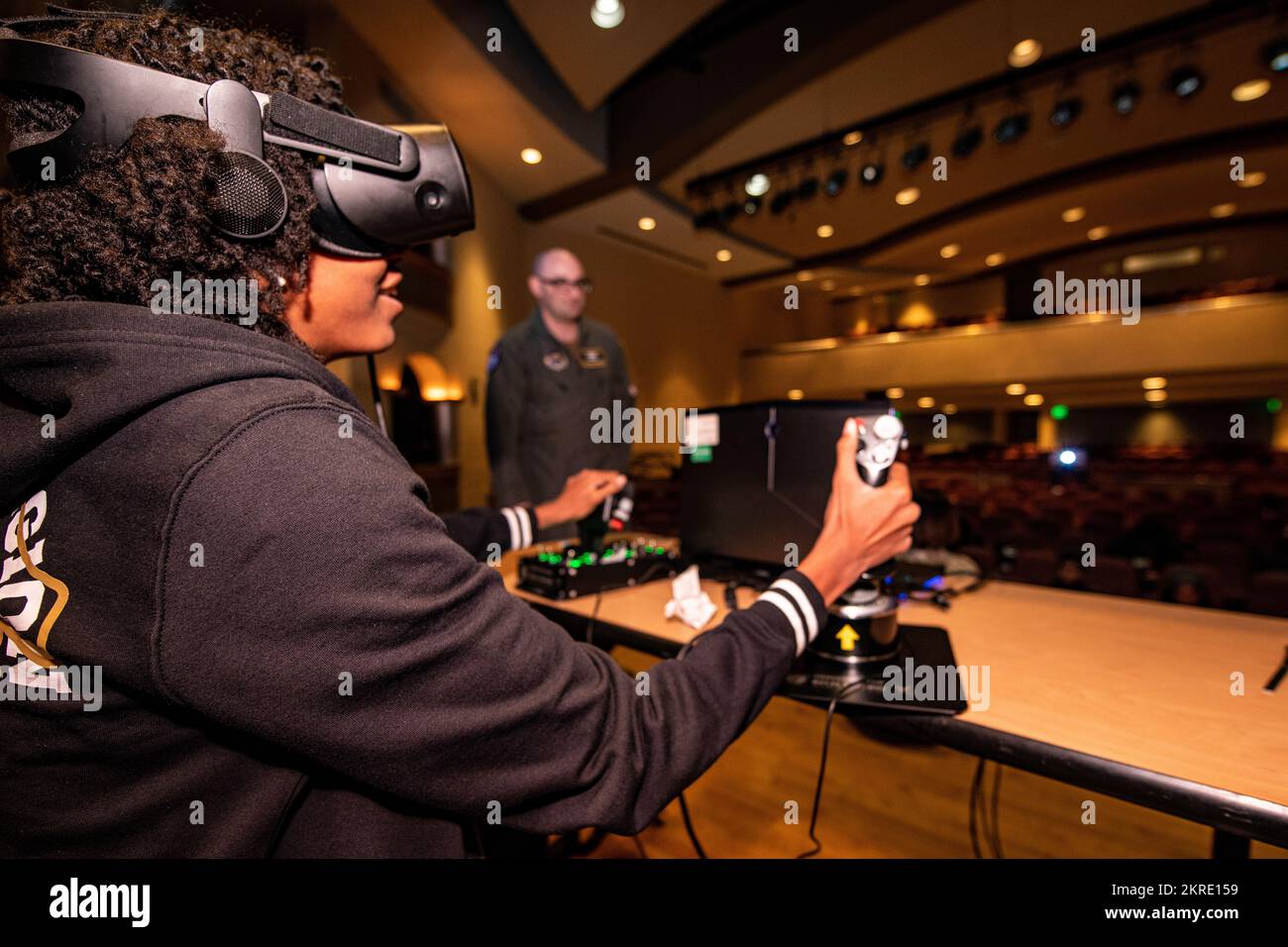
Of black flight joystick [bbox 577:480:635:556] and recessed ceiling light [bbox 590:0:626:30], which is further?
recessed ceiling light [bbox 590:0:626:30]

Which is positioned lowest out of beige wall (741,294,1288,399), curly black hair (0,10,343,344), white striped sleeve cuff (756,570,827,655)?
white striped sleeve cuff (756,570,827,655)

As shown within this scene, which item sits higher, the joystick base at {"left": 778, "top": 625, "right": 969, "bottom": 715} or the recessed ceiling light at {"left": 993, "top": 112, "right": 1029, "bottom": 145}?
the recessed ceiling light at {"left": 993, "top": 112, "right": 1029, "bottom": 145}

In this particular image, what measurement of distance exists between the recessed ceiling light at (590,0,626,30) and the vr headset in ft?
12.5

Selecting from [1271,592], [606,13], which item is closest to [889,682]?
[1271,592]

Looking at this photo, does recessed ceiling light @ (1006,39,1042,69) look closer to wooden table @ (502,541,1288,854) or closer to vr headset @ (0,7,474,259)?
wooden table @ (502,541,1288,854)

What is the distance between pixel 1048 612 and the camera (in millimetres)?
1245

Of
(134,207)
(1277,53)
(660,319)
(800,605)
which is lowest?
(800,605)

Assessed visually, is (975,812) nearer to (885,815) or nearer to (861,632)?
(885,815)

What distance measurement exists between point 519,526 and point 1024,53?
5580 millimetres

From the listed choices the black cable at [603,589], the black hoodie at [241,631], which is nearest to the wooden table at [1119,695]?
the black cable at [603,589]

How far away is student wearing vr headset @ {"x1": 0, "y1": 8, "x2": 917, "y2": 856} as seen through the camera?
47 centimetres

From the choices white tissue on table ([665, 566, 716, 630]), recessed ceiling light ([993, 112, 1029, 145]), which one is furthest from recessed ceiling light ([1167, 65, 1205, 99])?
white tissue on table ([665, 566, 716, 630])

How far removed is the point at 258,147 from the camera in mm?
605
